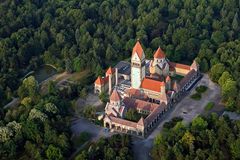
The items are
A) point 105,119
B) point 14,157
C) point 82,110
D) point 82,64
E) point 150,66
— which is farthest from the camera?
point 82,64

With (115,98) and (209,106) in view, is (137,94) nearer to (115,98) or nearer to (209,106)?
(115,98)

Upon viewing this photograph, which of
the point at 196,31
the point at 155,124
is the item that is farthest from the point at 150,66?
the point at 196,31

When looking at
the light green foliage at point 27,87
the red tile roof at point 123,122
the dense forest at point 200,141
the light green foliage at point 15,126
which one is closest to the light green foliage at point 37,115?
the light green foliage at point 15,126

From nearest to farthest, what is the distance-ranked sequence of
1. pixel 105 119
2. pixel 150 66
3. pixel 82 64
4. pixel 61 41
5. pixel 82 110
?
1. pixel 105 119
2. pixel 82 110
3. pixel 150 66
4. pixel 82 64
5. pixel 61 41

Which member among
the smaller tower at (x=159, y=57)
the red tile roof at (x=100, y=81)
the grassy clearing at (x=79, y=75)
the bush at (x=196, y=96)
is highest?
the smaller tower at (x=159, y=57)

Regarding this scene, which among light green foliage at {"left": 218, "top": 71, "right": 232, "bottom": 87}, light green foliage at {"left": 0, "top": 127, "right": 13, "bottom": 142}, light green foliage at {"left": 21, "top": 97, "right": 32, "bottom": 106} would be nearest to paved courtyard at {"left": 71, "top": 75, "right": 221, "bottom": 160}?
light green foliage at {"left": 218, "top": 71, "right": 232, "bottom": 87}

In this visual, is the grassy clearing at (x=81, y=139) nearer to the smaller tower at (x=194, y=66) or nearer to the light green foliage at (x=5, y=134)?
the light green foliage at (x=5, y=134)

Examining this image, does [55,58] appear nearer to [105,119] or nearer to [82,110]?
[82,110]
